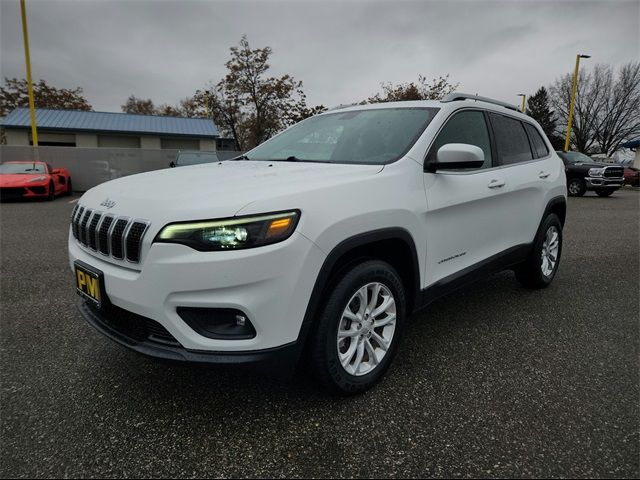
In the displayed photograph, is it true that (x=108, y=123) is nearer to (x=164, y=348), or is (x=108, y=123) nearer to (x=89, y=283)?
(x=89, y=283)

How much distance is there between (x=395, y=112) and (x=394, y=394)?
191 centimetres

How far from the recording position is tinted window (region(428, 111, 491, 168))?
283 centimetres

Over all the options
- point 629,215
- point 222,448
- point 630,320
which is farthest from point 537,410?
point 629,215

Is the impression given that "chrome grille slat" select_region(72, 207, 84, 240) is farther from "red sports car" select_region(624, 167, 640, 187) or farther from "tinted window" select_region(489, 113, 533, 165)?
"red sports car" select_region(624, 167, 640, 187)

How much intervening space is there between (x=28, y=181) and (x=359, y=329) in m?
13.8

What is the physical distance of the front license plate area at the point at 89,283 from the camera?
214 centimetres

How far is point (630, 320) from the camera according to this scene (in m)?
3.55

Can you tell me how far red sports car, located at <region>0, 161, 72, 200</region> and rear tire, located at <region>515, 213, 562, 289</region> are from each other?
44.7ft

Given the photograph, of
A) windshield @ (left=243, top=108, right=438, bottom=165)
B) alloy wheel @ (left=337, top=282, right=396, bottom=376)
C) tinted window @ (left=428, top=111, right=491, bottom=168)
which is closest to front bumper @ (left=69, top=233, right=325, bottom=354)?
alloy wheel @ (left=337, top=282, right=396, bottom=376)

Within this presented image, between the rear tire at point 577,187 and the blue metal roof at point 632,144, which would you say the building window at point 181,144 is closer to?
the rear tire at point 577,187

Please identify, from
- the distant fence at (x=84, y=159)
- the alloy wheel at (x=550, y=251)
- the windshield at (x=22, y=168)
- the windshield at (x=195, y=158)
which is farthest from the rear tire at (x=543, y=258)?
the distant fence at (x=84, y=159)

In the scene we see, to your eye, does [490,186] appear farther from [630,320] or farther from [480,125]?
[630,320]

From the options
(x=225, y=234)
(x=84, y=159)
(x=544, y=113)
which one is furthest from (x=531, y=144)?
(x=544, y=113)

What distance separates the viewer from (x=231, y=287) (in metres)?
1.83
